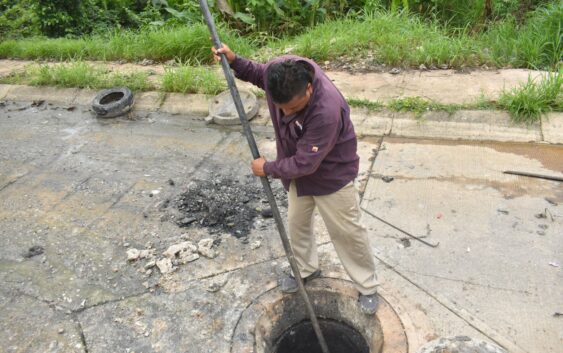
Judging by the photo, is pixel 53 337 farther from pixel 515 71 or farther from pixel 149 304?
pixel 515 71

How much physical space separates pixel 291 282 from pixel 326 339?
0.57m

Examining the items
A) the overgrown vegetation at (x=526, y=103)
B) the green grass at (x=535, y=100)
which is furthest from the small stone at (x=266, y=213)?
the green grass at (x=535, y=100)

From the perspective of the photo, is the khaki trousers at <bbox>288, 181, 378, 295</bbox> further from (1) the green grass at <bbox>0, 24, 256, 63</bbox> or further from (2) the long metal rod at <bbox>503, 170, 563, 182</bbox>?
(1) the green grass at <bbox>0, 24, 256, 63</bbox>

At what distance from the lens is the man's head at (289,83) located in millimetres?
2393

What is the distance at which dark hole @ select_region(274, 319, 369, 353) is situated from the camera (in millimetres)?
3529

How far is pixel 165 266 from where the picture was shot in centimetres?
382

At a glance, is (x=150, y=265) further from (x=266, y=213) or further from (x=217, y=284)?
(x=266, y=213)

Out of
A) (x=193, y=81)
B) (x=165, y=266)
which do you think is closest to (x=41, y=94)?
(x=193, y=81)

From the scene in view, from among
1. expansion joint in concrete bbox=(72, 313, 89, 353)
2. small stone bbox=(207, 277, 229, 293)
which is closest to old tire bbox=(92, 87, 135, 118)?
expansion joint in concrete bbox=(72, 313, 89, 353)

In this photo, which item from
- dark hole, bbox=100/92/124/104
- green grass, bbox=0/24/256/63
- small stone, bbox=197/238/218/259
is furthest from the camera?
green grass, bbox=0/24/256/63

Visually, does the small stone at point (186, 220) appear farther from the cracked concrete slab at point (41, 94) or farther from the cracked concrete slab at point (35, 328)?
the cracked concrete slab at point (41, 94)

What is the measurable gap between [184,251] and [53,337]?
3.62 feet

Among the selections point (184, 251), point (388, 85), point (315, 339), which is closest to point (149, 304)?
point (184, 251)

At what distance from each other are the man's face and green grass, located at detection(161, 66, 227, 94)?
3.96m
